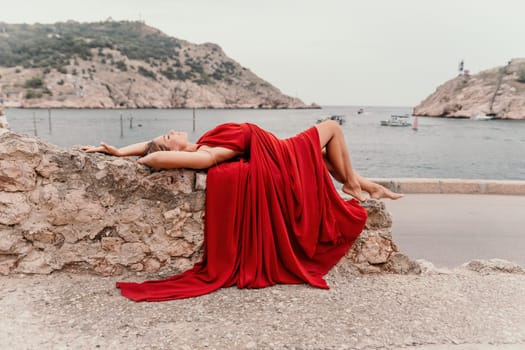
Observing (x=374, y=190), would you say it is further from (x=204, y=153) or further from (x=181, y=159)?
(x=181, y=159)

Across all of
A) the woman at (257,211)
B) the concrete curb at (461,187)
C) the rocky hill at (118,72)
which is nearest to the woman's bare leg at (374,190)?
the woman at (257,211)

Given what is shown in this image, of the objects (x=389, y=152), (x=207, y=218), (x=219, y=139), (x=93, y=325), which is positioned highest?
(x=219, y=139)

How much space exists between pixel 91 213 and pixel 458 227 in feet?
15.0

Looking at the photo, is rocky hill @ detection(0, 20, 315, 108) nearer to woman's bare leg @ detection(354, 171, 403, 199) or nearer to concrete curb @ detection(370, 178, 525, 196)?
concrete curb @ detection(370, 178, 525, 196)

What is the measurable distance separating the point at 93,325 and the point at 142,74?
97612mm

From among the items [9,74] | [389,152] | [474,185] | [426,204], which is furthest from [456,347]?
[9,74]

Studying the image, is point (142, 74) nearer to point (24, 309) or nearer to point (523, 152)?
point (523, 152)

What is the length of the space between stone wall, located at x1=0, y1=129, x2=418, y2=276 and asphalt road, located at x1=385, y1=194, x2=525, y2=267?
9.29 feet

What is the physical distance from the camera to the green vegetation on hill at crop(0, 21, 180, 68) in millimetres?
85562

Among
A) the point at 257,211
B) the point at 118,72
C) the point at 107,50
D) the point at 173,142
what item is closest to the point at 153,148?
the point at 173,142

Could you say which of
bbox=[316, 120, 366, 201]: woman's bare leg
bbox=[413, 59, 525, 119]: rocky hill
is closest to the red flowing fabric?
bbox=[316, 120, 366, 201]: woman's bare leg

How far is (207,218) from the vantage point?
10.8 feet

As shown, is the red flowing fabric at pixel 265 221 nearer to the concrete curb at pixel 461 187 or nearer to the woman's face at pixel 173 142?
the woman's face at pixel 173 142

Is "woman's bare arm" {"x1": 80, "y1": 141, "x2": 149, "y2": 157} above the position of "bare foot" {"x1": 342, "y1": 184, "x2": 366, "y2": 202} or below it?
above
